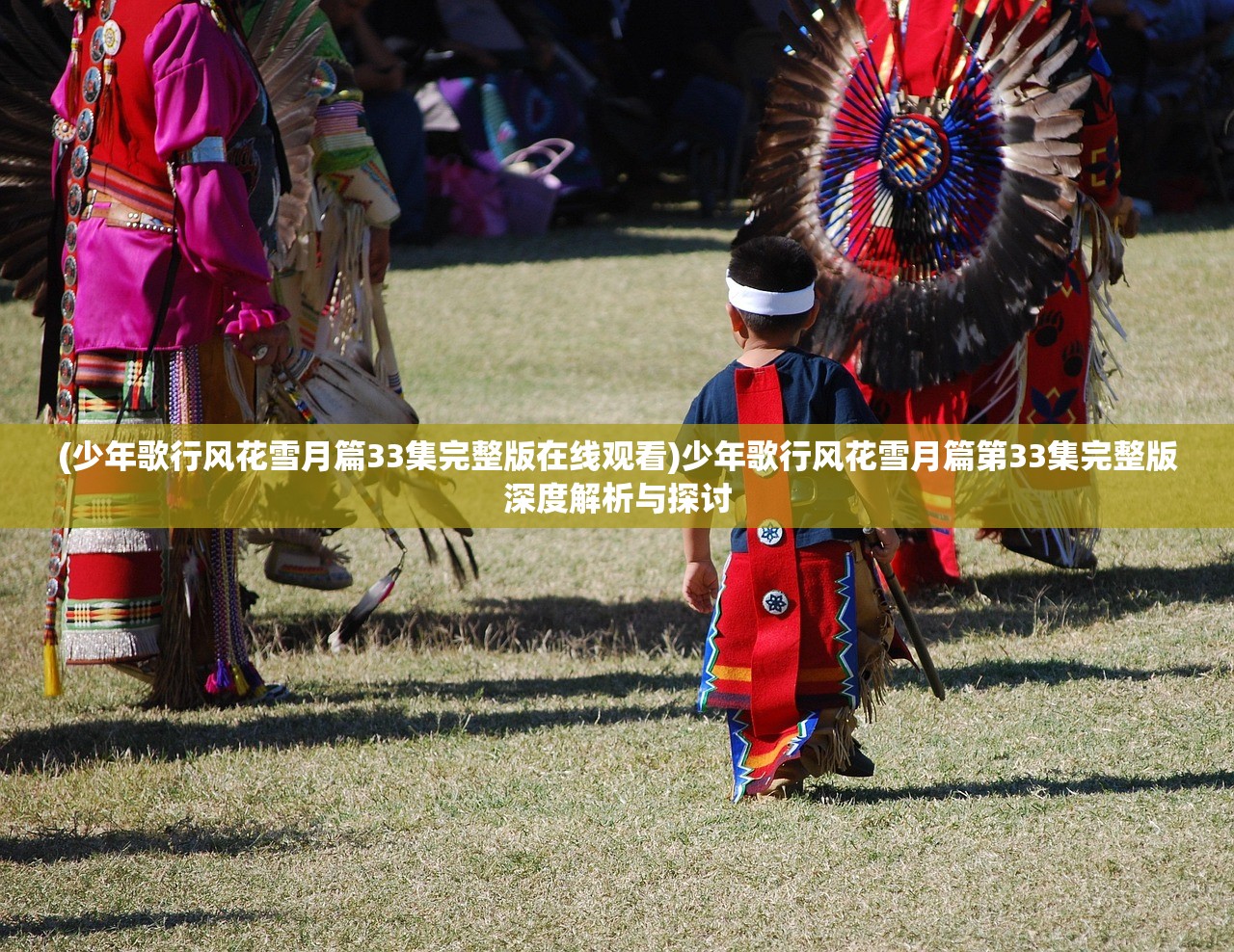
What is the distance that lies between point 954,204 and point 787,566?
162 cm

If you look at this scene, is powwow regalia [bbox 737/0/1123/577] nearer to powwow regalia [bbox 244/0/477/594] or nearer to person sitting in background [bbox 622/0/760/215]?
powwow regalia [bbox 244/0/477/594]

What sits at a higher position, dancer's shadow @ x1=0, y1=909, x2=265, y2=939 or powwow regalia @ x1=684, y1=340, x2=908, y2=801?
powwow regalia @ x1=684, y1=340, x2=908, y2=801

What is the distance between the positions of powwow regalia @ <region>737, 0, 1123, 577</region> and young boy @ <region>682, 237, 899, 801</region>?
51.7 inches

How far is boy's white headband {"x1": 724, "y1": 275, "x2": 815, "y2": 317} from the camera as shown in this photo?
2.67 m

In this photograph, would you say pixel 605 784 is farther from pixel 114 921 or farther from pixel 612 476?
pixel 612 476

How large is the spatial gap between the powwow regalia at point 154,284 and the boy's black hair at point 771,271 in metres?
1.12

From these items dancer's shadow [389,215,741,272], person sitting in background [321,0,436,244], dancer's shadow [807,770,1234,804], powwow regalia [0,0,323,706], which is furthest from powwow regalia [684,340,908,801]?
dancer's shadow [389,215,741,272]

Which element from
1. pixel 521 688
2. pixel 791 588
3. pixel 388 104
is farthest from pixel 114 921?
pixel 388 104

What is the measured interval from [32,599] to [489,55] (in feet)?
23.6

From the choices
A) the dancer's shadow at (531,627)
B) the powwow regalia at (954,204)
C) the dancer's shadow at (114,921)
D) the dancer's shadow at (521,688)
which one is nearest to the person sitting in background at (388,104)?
the dancer's shadow at (531,627)

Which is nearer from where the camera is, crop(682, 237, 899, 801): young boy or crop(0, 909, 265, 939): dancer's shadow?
crop(0, 909, 265, 939): dancer's shadow

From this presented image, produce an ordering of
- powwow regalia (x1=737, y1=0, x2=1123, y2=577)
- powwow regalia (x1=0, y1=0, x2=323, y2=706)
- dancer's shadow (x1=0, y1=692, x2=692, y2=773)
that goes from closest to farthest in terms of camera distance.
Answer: powwow regalia (x1=0, y1=0, x2=323, y2=706) → dancer's shadow (x1=0, y1=692, x2=692, y2=773) → powwow regalia (x1=737, y1=0, x2=1123, y2=577)

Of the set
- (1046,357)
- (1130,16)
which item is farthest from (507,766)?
(1130,16)

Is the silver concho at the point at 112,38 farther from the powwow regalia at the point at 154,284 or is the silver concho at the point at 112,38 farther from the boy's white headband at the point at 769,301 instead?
the boy's white headband at the point at 769,301
